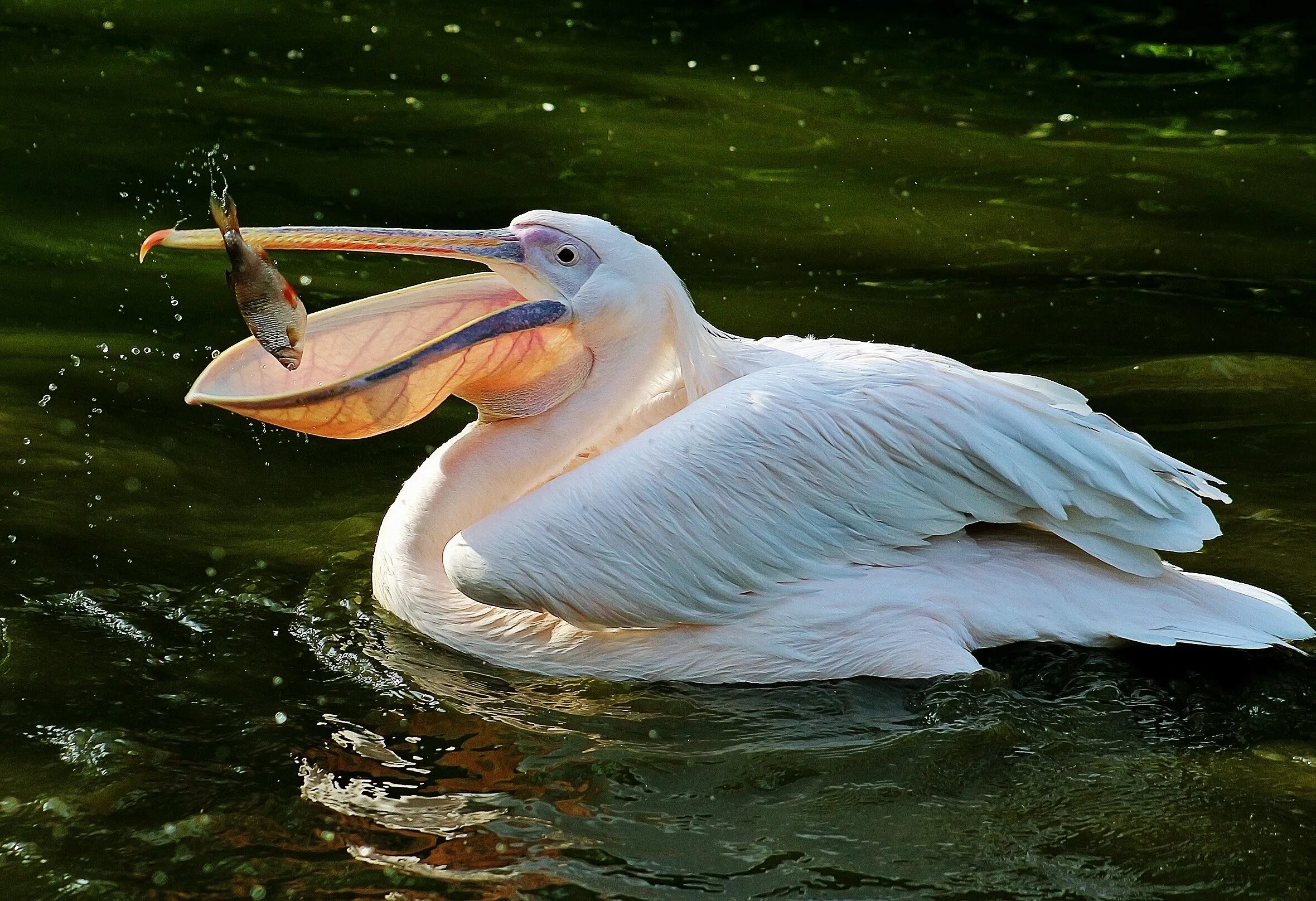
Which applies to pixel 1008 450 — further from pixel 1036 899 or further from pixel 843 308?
pixel 843 308

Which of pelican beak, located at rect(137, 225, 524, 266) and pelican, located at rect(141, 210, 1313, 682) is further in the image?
pelican beak, located at rect(137, 225, 524, 266)

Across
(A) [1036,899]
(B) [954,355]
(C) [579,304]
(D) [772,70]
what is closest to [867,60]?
(D) [772,70]

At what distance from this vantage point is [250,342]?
12.9ft

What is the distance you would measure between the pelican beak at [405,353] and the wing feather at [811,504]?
427 millimetres

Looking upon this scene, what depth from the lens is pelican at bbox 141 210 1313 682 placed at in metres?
3.64

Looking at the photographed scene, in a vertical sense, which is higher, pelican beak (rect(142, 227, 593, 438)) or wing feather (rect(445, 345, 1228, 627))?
pelican beak (rect(142, 227, 593, 438))

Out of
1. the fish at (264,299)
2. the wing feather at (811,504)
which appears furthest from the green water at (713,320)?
the fish at (264,299)

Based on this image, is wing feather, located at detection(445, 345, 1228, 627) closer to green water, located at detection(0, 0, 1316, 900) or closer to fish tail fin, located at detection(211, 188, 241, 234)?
green water, located at detection(0, 0, 1316, 900)

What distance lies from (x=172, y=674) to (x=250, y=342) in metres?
0.78

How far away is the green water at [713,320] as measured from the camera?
10.1 feet

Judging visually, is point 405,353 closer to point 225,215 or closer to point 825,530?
point 225,215

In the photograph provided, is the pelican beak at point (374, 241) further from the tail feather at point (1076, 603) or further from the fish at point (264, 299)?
the tail feather at point (1076, 603)

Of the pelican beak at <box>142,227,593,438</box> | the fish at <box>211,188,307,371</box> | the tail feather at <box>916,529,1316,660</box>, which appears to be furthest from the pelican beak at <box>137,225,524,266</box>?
the tail feather at <box>916,529,1316,660</box>

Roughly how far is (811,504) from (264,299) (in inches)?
48.6
